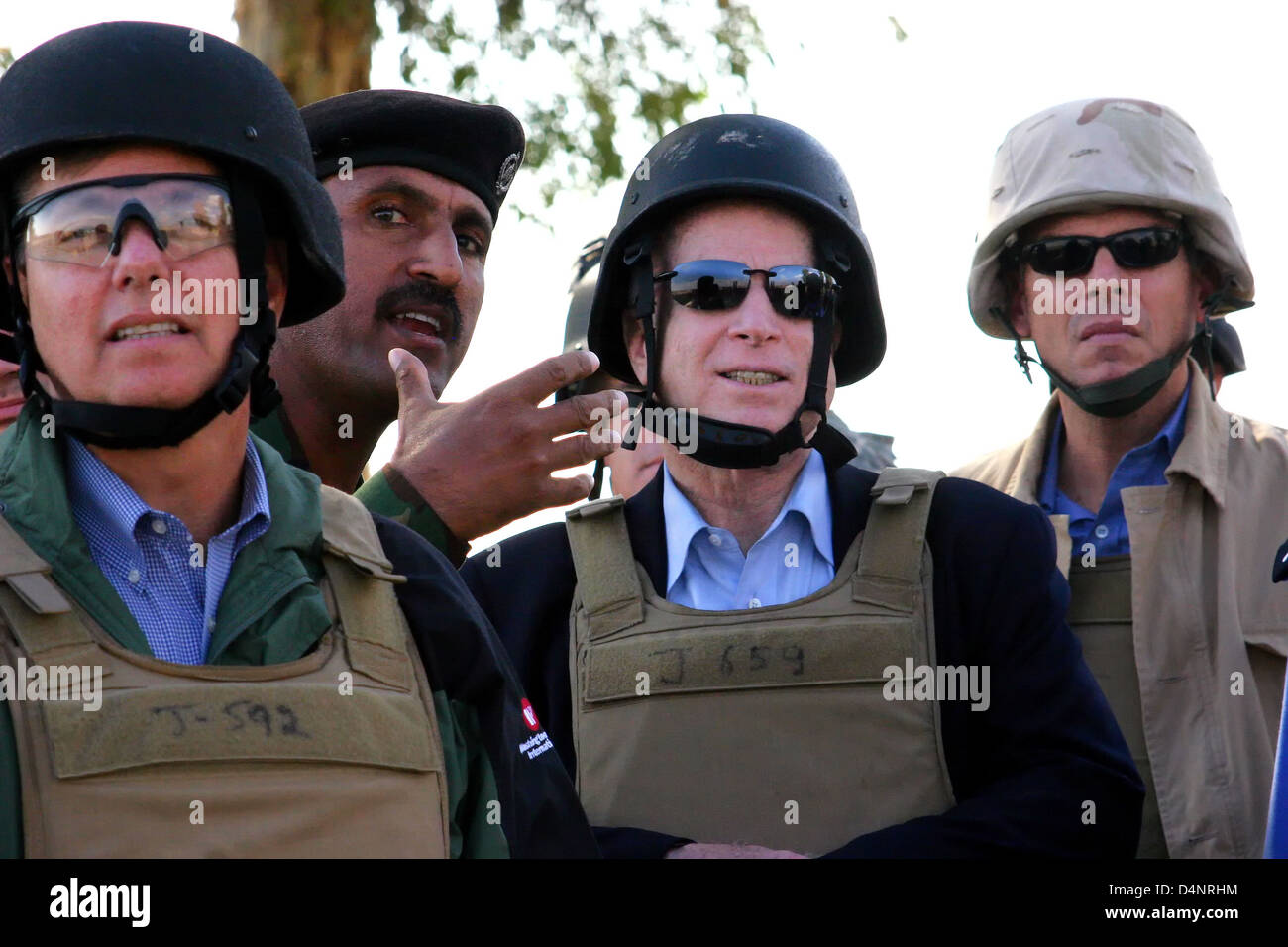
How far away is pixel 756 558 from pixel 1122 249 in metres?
1.64

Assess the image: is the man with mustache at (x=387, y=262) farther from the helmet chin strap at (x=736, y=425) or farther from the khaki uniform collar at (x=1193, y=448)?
Result: the khaki uniform collar at (x=1193, y=448)

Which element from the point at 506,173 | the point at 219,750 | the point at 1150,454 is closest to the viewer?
the point at 219,750

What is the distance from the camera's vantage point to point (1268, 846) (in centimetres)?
308

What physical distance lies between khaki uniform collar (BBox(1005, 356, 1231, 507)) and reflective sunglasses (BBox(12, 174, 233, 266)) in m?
2.40

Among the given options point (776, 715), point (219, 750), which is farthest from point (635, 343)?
point (219, 750)

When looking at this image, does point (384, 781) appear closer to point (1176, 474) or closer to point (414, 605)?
point (414, 605)

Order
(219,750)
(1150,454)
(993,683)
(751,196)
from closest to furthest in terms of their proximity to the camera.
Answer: (219,750)
(993,683)
(751,196)
(1150,454)

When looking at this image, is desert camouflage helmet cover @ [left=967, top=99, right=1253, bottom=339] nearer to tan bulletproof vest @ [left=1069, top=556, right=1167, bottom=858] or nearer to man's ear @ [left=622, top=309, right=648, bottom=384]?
tan bulletproof vest @ [left=1069, top=556, right=1167, bottom=858]

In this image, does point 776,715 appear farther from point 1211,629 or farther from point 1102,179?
point 1102,179

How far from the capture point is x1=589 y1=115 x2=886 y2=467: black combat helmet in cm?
360

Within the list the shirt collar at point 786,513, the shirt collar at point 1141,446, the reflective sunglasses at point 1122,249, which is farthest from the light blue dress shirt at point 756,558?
the reflective sunglasses at point 1122,249

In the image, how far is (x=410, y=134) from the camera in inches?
182

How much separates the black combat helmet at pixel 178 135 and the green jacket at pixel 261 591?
0.10m
